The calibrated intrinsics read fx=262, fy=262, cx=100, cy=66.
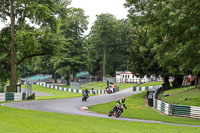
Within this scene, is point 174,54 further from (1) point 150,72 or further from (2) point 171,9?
(1) point 150,72

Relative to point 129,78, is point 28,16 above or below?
above

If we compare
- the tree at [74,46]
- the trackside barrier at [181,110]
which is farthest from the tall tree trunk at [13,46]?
the tree at [74,46]

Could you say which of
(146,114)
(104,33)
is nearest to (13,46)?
(146,114)

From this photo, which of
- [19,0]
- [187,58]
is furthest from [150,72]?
[19,0]

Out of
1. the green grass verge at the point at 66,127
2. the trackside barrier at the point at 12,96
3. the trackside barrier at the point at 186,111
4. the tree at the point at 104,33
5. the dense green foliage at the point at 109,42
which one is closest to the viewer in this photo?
the green grass verge at the point at 66,127

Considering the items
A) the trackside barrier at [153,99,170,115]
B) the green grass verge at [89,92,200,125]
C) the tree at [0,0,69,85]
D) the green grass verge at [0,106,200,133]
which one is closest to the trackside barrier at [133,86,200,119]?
the trackside barrier at [153,99,170,115]

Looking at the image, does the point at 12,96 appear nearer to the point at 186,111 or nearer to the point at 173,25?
the point at 186,111

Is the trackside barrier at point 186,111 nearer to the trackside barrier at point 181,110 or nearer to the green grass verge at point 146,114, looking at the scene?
the trackside barrier at point 181,110

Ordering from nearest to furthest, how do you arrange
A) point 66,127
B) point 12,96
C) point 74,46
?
point 66,127 → point 12,96 → point 74,46

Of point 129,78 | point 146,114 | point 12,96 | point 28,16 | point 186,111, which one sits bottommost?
point 146,114

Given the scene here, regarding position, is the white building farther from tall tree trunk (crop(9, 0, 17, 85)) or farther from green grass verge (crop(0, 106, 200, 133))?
green grass verge (crop(0, 106, 200, 133))

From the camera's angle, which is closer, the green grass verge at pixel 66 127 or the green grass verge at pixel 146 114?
the green grass verge at pixel 66 127

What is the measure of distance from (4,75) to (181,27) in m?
21.1

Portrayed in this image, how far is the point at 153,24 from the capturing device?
72.9 ft
